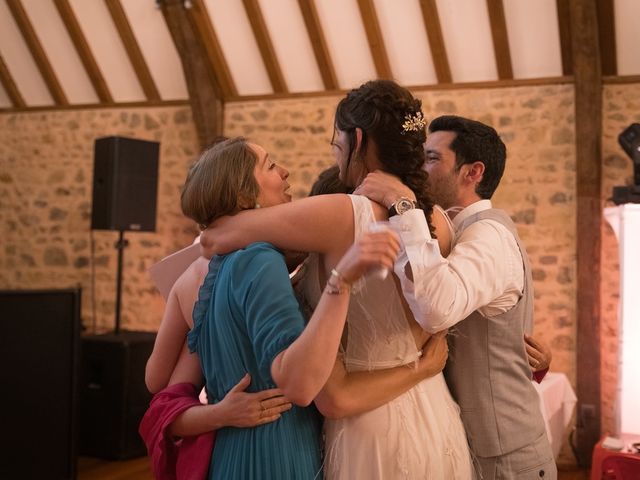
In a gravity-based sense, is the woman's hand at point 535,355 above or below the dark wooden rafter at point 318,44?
below

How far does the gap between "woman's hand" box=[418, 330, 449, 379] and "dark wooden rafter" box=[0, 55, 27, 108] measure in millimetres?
7209

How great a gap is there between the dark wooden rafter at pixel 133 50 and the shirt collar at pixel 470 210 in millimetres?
5515

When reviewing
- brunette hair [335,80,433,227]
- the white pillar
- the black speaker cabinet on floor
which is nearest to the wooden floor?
the black speaker cabinet on floor

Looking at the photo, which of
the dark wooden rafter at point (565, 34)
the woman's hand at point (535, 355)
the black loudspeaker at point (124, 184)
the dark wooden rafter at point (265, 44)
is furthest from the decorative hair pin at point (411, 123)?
the dark wooden rafter at point (265, 44)

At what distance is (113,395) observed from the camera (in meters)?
5.47

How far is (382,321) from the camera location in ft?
5.70

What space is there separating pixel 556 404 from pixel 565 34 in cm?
270

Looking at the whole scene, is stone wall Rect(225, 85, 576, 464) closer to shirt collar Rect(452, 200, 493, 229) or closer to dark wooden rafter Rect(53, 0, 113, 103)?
dark wooden rafter Rect(53, 0, 113, 103)

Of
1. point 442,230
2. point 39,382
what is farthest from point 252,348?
point 39,382

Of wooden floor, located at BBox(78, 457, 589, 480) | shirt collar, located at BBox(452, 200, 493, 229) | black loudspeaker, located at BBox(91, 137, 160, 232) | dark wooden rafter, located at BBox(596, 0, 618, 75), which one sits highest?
dark wooden rafter, located at BBox(596, 0, 618, 75)

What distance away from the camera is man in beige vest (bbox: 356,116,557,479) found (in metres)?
1.63

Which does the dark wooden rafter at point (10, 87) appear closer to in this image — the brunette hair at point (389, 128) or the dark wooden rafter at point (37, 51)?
the dark wooden rafter at point (37, 51)

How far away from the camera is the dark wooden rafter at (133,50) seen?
6.89 m

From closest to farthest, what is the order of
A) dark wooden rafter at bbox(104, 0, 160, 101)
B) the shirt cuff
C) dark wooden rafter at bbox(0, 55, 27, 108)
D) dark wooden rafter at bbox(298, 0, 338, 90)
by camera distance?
the shirt cuff < dark wooden rafter at bbox(298, 0, 338, 90) < dark wooden rafter at bbox(104, 0, 160, 101) < dark wooden rafter at bbox(0, 55, 27, 108)
